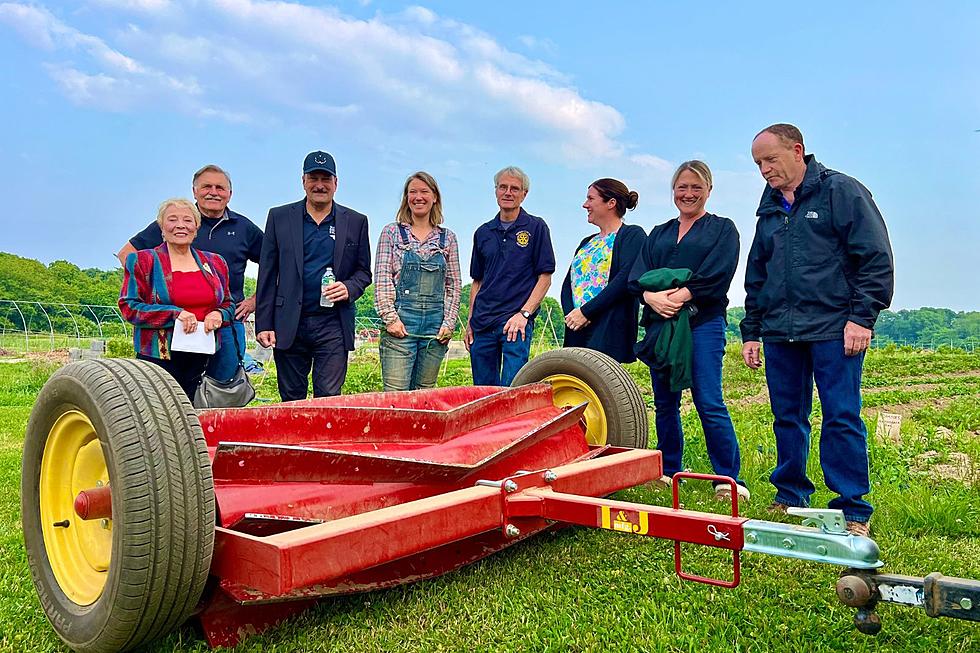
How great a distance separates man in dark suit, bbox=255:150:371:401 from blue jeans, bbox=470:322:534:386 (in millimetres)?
977

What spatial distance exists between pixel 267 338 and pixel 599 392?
244 centimetres

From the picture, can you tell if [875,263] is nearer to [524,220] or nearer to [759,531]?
[759,531]

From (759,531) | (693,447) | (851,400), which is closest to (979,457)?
(693,447)

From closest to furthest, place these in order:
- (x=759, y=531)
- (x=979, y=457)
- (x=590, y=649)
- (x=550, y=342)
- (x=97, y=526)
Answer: (x=759, y=531) < (x=590, y=649) < (x=97, y=526) < (x=979, y=457) < (x=550, y=342)

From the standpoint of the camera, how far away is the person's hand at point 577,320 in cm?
522

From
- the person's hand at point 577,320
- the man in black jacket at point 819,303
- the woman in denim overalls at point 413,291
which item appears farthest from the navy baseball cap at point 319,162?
the man in black jacket at point 819,303

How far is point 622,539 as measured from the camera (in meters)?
3.61

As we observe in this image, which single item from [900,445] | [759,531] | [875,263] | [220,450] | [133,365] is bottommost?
[900,445]

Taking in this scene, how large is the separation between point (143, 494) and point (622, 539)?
2.21m

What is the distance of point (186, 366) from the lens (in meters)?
4.80

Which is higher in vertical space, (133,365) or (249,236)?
(249,236)

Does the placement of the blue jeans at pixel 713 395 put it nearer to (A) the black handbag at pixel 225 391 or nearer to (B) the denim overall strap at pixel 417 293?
(B) the denim overall strap at pixel 417 293

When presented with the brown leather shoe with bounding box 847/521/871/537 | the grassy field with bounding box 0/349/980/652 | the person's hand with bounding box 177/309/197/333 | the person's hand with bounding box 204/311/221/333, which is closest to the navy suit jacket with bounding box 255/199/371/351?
the person's hand with bounding box 204/311/221/333

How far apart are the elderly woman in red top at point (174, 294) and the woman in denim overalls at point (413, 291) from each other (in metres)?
1.19
